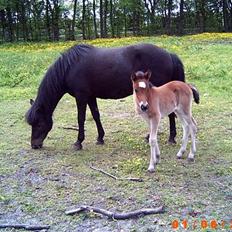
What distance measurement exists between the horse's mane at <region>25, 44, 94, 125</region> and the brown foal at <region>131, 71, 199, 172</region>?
165 centimetres

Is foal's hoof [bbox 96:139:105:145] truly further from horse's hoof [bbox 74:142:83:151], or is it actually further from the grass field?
horse's hoof [bbox 74:142:83:151]

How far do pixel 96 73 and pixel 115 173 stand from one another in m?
1.81

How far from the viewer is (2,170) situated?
5863mm

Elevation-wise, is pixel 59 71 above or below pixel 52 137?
above

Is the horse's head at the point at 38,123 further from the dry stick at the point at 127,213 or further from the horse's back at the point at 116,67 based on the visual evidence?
the dry stick at the point at 127,213

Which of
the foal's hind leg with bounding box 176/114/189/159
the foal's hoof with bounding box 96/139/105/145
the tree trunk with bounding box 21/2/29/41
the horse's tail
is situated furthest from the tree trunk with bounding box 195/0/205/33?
the foal's hind leg with bounding box 176/114/189/159

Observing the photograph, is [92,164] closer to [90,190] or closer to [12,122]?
[90,190]

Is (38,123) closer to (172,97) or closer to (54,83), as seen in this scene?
(54,83)

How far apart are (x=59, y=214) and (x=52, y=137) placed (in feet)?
10.6

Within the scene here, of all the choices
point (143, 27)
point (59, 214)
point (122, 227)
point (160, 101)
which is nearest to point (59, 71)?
point (160, 101)

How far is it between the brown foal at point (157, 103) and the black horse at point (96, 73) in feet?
2.85
